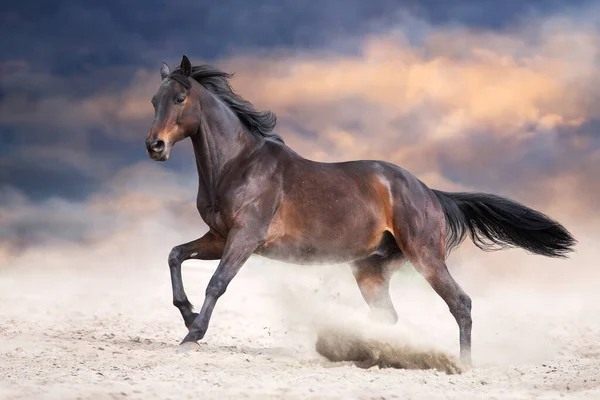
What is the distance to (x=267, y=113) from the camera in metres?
8.62

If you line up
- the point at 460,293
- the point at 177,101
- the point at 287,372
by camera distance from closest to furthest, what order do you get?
the point at 287,372 → the point at 177,101 → the point at 460,293

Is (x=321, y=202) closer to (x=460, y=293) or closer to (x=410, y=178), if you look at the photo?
(x=410, y=178)

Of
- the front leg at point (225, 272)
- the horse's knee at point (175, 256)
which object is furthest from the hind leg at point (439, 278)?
the horse's knee at point (175, 256)

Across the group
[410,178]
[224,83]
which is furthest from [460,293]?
[224,83]

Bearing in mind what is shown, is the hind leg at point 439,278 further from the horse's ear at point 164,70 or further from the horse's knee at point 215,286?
the horse's ear at point 164,70

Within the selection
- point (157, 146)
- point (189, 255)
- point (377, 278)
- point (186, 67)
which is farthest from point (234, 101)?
point (377, 278)

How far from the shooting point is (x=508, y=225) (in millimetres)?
9508

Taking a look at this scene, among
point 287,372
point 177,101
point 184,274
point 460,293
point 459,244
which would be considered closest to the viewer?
point 287,372

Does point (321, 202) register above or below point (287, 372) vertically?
above

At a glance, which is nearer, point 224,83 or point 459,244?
point 224,83

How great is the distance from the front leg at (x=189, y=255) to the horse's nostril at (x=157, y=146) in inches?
40.2

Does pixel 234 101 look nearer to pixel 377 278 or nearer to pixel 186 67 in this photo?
pixel 186 67

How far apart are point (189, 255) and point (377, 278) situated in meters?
2.01

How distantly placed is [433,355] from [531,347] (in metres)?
1.97
